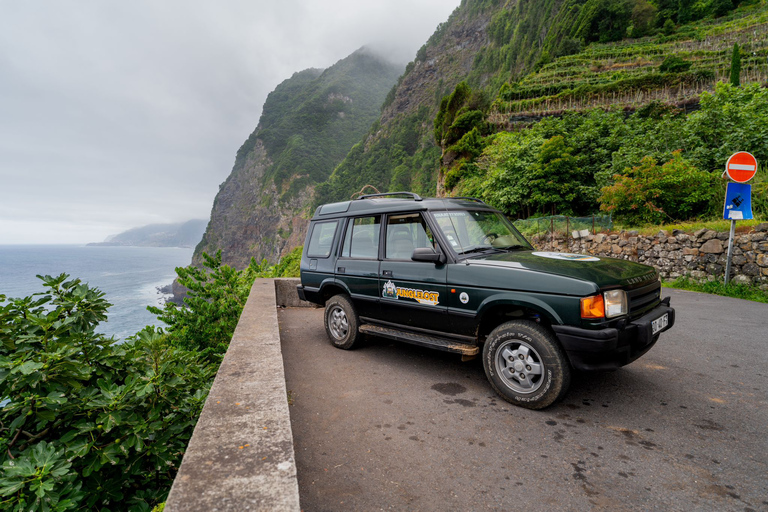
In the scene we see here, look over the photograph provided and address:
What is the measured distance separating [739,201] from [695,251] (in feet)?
6.21

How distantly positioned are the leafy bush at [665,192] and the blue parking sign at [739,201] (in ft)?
9.66

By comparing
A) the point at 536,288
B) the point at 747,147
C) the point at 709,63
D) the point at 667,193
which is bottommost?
the point at 536,288

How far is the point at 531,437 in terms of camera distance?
9.25 feet

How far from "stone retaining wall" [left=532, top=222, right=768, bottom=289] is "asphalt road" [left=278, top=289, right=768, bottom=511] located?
5.16 metres

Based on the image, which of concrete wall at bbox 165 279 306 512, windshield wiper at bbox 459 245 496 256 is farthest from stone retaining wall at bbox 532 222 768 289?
concrete wall at bbox 165 279 306 512

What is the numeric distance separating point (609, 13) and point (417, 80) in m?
67.7

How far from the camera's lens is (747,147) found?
1094 cm

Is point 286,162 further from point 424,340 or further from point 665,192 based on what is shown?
point 424,340

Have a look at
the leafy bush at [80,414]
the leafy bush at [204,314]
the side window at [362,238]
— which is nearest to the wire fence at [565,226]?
the side window at [362,238]

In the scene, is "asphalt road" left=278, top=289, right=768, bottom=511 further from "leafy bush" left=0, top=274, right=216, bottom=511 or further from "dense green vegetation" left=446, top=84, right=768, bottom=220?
"dense green vegetation" left=446, top=84, right=768, bottom=220

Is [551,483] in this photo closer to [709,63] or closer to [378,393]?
[378,393]

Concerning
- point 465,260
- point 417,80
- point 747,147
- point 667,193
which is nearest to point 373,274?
point 465,260

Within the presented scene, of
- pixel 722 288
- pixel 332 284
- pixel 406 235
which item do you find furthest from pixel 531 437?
pixel 722 288

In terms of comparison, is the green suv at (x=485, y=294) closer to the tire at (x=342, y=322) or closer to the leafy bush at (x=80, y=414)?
the tire at (x=342, y=322)
